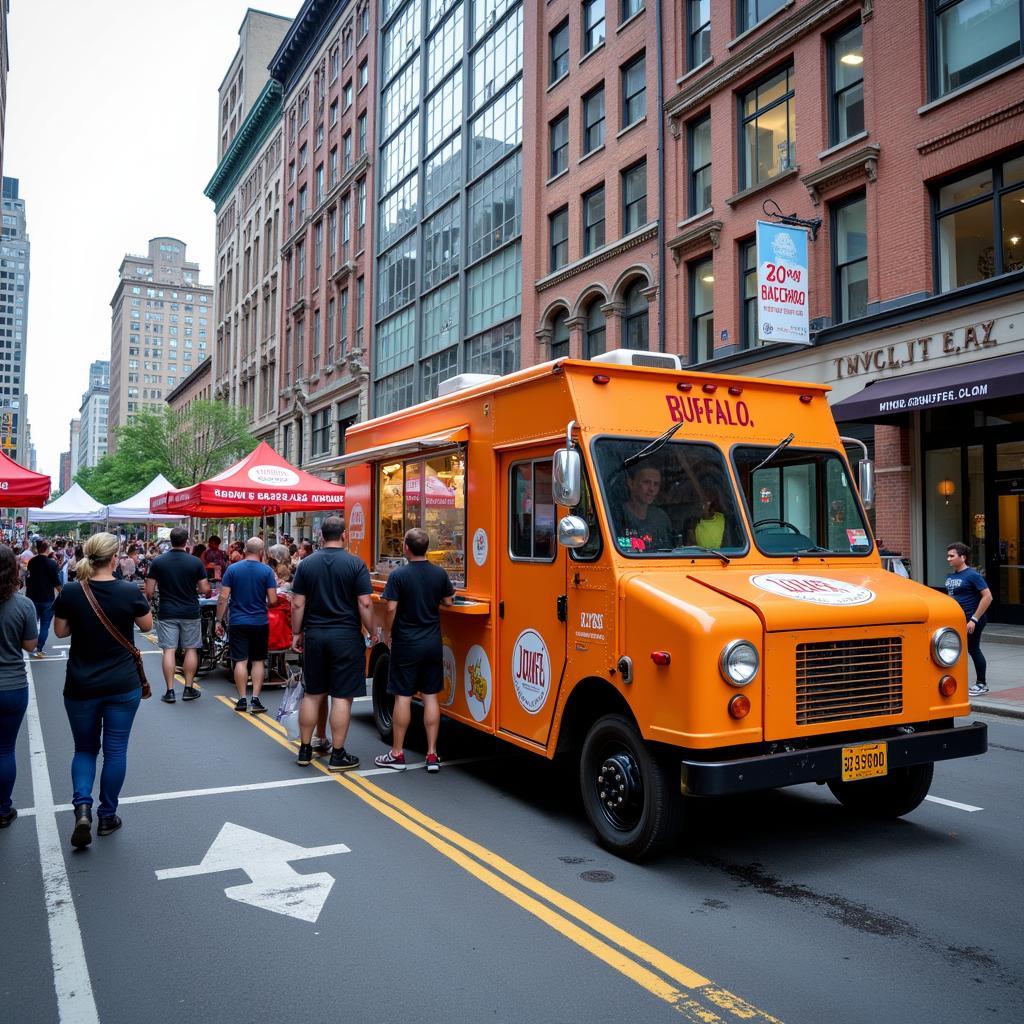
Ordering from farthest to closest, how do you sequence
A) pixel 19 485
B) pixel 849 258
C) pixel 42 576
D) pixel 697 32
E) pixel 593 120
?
pixel 593 120, pixel 697 32, pixel 849 258, pixel 42 576, pixel 19 485

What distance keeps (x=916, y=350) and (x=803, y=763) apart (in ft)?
42.9

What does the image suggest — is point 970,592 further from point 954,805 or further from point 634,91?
point 634,91

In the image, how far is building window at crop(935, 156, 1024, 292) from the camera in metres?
14.8

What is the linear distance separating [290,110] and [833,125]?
3937cm

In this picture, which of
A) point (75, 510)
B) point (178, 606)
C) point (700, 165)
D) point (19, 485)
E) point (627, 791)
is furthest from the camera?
point (75, 510)

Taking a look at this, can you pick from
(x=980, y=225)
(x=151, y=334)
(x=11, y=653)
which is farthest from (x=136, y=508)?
(x=151, y=334)

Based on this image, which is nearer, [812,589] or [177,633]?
[812,589]

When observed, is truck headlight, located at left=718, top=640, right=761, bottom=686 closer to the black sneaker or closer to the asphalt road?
the asphalt road

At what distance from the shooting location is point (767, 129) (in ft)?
63.8

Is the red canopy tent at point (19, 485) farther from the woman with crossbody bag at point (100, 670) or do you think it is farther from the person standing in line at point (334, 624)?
the woman with crossbody bag at point (100, 670)

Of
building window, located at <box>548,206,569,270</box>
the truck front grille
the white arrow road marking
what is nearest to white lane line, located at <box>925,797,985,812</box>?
the truck front grille

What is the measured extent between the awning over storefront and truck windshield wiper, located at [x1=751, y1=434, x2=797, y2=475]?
29.0ft

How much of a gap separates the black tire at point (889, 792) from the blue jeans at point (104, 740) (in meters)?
4.41

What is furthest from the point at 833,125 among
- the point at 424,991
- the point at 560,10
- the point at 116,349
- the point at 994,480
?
the point at 116,349
